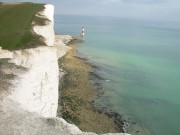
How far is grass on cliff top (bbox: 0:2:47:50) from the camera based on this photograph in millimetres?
26844

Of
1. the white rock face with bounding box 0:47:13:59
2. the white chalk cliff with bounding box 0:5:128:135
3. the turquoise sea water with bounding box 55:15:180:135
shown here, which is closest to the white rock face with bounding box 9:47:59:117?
the white chalk cliff with bounding box 0:5:128:135

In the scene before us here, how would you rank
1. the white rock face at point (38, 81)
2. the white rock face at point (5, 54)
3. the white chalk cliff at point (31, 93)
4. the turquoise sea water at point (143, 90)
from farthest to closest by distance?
the turquoise sea water at point (143, 90) < the white rock face at point (5, 54) < the white rock face at point (38, 81) < the white chalk cliff at point (31, 93)

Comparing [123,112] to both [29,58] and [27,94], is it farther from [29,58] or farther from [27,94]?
A: [27,94]

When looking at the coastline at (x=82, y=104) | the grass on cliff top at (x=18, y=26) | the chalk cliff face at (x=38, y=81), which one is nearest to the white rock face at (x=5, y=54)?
the chalk cliff face at (x=38, y=81)

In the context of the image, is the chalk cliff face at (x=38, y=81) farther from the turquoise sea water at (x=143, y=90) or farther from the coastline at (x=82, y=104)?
the turquoise sea water at (x=143, y=90)

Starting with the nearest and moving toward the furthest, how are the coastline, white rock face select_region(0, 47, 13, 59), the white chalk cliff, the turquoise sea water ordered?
the white chalk cliff → white rock face select_region(0, 47, 13, 59) → the coastline → the turquoise sea water

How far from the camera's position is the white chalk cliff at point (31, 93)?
15.1 m

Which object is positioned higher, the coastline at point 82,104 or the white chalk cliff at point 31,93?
the white chalk cliff at point 31,93

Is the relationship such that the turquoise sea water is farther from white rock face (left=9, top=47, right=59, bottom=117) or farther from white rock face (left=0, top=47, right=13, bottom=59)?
white rock face (left=0, top=47, right=13, bottom=59)

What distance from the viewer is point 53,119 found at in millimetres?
15625

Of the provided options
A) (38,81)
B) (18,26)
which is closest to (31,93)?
(38,81)

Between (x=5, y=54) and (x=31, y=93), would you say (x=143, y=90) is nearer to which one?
(x=5, y=54)

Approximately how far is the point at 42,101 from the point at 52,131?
8.06 m

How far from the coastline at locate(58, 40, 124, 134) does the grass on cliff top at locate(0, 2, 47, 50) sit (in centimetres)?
691
